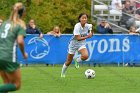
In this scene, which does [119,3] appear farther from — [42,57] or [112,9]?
[42,57]

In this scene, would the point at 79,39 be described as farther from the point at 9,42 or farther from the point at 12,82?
the point at 9,42

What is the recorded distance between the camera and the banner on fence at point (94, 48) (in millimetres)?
23375

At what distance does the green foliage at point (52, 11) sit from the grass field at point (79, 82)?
850 cm

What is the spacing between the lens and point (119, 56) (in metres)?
23.8

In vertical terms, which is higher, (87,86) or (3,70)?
(3,70)

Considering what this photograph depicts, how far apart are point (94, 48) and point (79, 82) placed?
7432 mm

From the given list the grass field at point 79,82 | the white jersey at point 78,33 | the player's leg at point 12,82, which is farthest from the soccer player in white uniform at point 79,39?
the player's leg at point 12,82

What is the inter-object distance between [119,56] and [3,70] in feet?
43.2

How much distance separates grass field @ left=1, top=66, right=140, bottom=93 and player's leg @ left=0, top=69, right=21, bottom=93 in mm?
3138

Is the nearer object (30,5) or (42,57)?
(42,57)

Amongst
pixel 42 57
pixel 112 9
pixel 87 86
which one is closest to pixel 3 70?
pixel 87 86

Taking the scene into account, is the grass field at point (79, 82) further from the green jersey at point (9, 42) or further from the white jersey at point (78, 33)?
the green jersey at point (9, 42)

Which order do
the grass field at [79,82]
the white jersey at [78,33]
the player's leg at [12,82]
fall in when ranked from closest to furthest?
the player's leg at [12,82] → the grass field at [79,82] → the white jersey at [78,33]

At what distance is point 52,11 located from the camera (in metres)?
28.9
